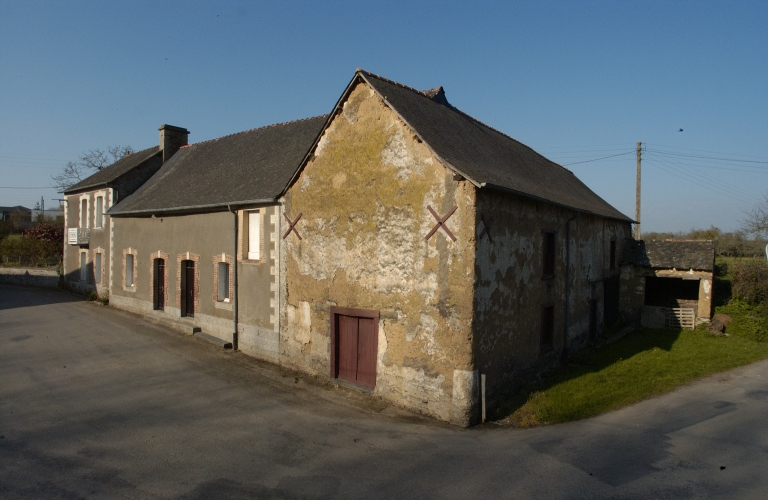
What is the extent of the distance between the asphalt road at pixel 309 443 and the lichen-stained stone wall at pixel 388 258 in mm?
846

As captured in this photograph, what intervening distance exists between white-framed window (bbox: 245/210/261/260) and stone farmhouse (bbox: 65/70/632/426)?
0.16 ft

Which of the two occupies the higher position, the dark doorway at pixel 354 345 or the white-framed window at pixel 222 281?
the white-framed window at pixel 222 281

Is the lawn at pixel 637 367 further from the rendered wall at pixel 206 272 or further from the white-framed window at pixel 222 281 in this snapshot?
the white-framed window at pixel 222 281

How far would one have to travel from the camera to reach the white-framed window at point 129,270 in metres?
21.1

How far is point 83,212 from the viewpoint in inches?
995

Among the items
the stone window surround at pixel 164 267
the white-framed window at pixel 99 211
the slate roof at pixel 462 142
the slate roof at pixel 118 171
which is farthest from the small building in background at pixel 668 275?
the white-framed window at pixel 99 211

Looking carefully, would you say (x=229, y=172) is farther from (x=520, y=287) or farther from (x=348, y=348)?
(x=520, y=287)

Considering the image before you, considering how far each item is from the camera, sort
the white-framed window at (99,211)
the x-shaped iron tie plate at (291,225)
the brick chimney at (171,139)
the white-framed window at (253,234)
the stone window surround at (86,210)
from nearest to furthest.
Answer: the x-shaped iron tie plate at (291,225), the white-framed window at (253,234), the white-framed window at (99,211), the stone window surround at (86,210), the brick chimney at (171,139)

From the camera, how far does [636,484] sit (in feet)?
23.5

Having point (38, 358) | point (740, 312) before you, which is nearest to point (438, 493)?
point (38, 358)

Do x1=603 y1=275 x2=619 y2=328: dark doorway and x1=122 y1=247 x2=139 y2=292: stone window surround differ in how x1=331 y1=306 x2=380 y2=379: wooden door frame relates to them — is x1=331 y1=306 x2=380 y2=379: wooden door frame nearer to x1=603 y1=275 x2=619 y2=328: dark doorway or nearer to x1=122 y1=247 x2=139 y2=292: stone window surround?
x1=603 y1=275 x2=619 y2=328: dark doorway

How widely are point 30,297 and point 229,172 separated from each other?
47.6ft

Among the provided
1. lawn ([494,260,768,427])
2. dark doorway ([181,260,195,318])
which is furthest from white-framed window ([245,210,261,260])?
lawn ([494,260,768,427])

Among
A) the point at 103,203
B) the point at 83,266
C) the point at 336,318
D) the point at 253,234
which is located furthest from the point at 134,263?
the point at 336,318
